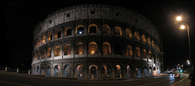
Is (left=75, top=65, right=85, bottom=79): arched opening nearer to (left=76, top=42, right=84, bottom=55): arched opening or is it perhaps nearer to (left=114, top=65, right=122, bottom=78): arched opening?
(left=76, top=42, right=84, bottom=55): arched opening

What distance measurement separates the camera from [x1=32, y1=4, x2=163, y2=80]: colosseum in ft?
101

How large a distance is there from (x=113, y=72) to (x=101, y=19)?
1190 cm

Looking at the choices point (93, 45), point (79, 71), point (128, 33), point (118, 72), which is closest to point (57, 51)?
point (79, 71)

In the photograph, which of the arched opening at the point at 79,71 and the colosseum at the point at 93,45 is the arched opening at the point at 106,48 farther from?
the arched opening at the point at 79,71

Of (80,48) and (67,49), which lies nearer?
(80,48)

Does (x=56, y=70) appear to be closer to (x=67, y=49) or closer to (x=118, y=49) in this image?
(x=67, y=49)

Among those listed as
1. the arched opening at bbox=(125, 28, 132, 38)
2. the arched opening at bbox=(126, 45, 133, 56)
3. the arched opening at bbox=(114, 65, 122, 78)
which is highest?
the arched opening at bbox=(125, 28, 132, 38)

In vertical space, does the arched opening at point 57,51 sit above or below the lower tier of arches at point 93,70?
above

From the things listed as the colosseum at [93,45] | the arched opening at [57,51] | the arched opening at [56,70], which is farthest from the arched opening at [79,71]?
the arched opening at [57,51]

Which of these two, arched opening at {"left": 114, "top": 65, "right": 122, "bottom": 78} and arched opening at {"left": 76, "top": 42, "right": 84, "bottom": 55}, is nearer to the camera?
arched opening at {"left": 114, "top": 65, "right": 122, "bottom": 78}

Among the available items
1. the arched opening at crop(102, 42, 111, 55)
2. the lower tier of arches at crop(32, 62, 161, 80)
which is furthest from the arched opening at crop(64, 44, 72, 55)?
the arched opening at crop(102, 42, 111, 55)

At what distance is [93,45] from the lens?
32594 millimetres

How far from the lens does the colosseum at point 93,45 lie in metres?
30.9

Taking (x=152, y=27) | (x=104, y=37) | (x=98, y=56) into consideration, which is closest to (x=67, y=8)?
(x=104, y=37)
